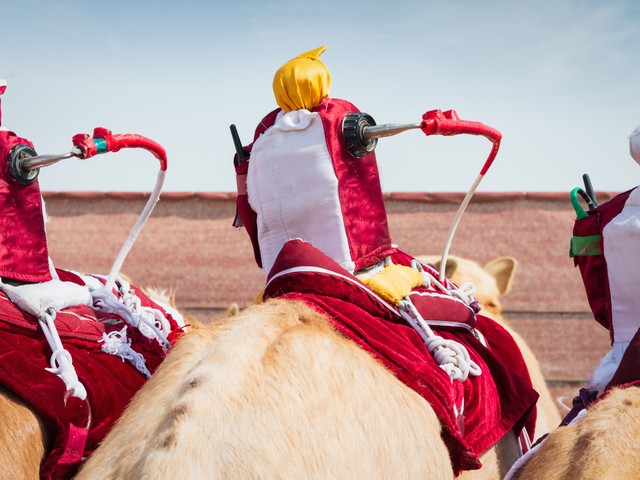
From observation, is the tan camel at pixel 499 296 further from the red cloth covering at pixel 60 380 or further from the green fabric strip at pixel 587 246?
the red cloth covering at pixel 60 380

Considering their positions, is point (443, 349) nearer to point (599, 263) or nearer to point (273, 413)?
point (599, 263)

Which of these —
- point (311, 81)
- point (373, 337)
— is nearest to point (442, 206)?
point (311, 81)

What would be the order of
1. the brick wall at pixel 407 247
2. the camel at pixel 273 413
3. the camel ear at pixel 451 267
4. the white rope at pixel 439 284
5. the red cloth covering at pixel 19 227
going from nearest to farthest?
the camel at pixel 273 413, the white rope at pixel 439 284, the red cloth covering at pixel 19 227, the camel ear at pixel 451 267, the brick wall at pixel 407 247

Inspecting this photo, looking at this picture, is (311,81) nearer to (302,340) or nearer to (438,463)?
(302,340)

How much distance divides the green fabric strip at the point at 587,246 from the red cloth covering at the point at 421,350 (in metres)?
0.36

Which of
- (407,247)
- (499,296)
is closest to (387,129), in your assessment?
(499,296)

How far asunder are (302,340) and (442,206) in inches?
172

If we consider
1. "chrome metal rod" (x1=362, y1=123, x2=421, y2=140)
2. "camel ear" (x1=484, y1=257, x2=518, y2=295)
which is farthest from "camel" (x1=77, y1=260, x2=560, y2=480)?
"camel ear" (x1=484, y1=257, x2=518, y2=295)

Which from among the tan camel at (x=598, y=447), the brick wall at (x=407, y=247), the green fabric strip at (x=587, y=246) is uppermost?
the green fabric strip at (x=587, y=246)

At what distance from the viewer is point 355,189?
6.77ft

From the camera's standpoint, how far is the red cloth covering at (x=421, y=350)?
1694 millimetres

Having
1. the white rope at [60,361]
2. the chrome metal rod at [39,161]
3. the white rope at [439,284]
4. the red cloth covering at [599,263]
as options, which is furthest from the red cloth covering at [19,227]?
the red cloth covering at [599,263]

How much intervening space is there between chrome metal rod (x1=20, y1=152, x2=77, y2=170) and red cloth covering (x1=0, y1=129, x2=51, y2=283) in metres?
0.05

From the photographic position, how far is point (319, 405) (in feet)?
4.56
